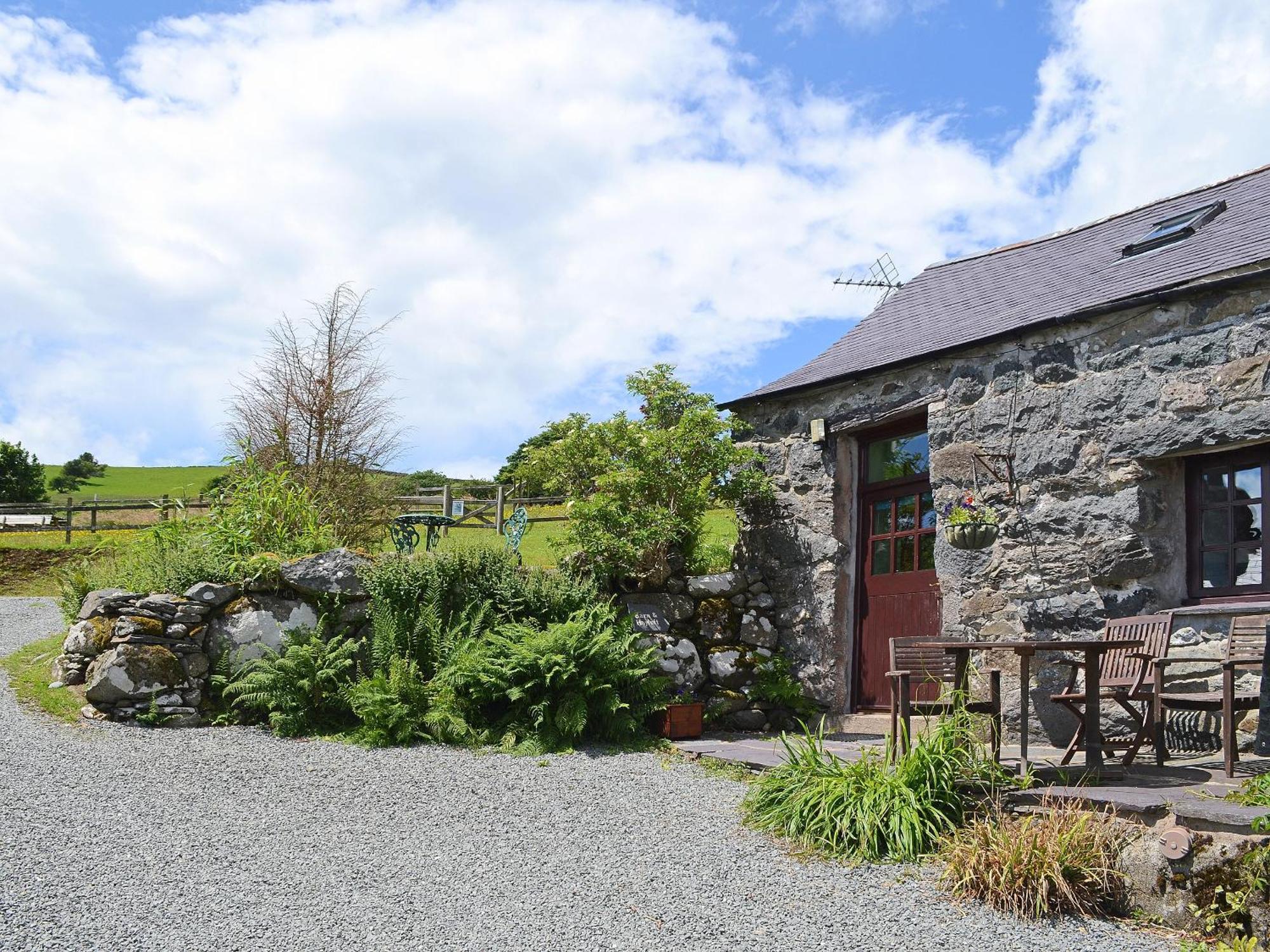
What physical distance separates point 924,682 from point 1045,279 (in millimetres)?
4414

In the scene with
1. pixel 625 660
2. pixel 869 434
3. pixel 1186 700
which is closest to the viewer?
pixel 1186 700

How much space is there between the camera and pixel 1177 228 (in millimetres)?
7812

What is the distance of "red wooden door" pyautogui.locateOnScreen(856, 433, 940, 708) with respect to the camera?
8078 millimetres

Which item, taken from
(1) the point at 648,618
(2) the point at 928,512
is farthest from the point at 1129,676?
(1) the point at 648,618

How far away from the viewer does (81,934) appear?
3.63 meters

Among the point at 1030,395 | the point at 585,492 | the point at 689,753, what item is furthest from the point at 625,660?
the point at 1030,395

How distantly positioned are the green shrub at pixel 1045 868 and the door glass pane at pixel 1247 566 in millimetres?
2865

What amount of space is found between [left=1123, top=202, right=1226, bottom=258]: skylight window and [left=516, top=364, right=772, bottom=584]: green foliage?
370 centimetres

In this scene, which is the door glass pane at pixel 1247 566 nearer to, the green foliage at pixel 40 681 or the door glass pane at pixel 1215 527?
the door glass pane at pixel 1215 527

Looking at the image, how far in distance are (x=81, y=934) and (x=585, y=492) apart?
5.79 m

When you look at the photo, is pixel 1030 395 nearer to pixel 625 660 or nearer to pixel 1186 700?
pixel 1186 700

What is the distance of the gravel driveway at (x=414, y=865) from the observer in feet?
12.3

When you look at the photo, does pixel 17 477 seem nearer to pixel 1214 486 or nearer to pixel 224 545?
pixel 224 545

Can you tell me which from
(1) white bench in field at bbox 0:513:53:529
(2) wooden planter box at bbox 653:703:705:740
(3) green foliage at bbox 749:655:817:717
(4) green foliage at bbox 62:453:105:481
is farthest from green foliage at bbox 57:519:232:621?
(4) green foliage at bbox 62:453:105:481
